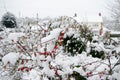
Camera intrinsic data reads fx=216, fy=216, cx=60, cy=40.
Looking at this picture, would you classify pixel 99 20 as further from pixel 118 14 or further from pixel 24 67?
pixel 24 67

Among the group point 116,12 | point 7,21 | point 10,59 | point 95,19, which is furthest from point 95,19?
point 10,59

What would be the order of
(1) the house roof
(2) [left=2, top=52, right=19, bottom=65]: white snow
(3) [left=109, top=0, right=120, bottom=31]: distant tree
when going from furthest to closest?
1. (1) the house roof
2. (3) [left=109, top=0, right=120, bottom=31]: distant tree
3. (2) [left=2, top=52, right=19, bottom=65]: white snow

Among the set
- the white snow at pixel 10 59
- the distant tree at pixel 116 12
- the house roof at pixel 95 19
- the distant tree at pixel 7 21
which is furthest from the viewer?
the house roof at pixel 95 19

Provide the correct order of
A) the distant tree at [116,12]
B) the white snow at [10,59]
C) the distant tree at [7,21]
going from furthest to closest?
the distant tree at [116,12] → the distant tree at [7,21] → the white snow at [10,59]

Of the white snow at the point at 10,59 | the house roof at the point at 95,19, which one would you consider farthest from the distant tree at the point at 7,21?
the house roof at the point at 95,19

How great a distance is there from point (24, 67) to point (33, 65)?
14 centimetres

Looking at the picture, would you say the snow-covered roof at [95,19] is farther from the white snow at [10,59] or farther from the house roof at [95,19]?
the white snow at [10,59]

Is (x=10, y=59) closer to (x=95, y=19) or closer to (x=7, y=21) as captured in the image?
(x=7, y=21)

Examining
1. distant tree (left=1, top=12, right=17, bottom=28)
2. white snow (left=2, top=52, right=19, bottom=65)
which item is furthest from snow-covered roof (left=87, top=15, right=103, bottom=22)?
white snow (left=2, top=52, right=19, bottom=65)

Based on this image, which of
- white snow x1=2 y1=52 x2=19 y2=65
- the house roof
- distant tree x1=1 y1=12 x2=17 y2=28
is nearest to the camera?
white snow x1=2 y1=52 x2=19 y2=65

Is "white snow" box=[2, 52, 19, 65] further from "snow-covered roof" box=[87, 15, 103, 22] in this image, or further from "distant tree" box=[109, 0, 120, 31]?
"snow-covered roof" box=[87, 15, 103, 22]

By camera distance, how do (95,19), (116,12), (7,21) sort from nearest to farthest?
(7,21) → (116,12) → (95,19)

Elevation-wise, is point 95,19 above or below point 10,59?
below

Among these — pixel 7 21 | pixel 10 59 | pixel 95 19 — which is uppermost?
pixel 10 59
